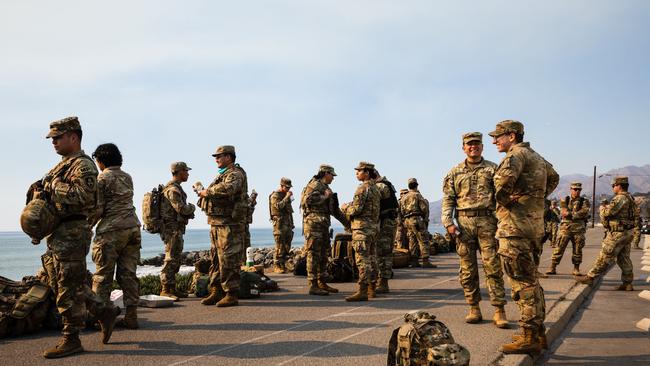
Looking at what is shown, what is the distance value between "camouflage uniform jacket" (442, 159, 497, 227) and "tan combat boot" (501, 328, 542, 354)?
1777 millimetres

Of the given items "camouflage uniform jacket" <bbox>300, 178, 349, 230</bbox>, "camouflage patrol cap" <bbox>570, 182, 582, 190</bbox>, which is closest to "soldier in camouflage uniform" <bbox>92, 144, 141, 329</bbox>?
"camouflage uniform jacket" <bbox>300, 178, 349, 230</bbox>

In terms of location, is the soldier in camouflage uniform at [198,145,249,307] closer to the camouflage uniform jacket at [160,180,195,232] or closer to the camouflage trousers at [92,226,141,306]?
the camouflage uniform jacket at [160,180,195,232]

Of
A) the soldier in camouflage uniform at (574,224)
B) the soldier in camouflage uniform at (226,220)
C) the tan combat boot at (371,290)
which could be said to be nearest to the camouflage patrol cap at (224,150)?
the soldier in camouflage uniform at (226,220)

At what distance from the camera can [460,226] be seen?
6617 millimetres

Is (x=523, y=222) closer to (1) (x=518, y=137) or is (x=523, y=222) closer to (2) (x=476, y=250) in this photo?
(1) (x=518, y=137)

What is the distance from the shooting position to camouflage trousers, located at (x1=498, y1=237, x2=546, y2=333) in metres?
5.11

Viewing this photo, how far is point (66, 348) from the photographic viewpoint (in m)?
5.08

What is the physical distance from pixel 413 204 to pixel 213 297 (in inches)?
320

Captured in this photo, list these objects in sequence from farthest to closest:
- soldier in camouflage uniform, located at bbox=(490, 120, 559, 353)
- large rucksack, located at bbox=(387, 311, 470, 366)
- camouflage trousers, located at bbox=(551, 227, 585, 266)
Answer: camouflage trousers, located at bbox=(551, 227, 585, 266), soldier in camouflage uniform, located at bbox=(490, 120, 559, 353), large rucksack, located at bbox=(387, 311, 470, 366)

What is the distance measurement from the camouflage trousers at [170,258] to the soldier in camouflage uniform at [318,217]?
7.68 ft

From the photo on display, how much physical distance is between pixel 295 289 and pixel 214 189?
3143 millimetres

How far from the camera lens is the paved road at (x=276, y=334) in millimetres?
4961

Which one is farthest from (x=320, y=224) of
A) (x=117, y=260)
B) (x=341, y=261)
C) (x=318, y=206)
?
(x=117, y=260)

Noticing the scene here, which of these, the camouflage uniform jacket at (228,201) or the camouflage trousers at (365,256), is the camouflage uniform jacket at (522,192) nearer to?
the camouflage trousers at (365,256)
